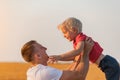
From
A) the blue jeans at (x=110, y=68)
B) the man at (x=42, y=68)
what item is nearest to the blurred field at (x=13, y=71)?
the blue jeans at (x=110, y=68)

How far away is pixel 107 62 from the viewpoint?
2.38 m

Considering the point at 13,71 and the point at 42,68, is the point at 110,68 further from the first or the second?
the point at 13,71

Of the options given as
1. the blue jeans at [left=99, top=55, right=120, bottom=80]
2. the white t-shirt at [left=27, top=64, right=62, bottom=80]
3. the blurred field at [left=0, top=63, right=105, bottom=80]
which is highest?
the white t-shirt at [left=27, top=64, right=62, bottom=80]

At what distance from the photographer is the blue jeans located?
7.61 ft

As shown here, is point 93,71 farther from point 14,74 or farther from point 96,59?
point 96,59

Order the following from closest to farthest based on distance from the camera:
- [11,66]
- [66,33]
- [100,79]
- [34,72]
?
[34,72] < [66,33] < [100,79] < [11,66]

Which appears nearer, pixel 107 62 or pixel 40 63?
pixel 40 63

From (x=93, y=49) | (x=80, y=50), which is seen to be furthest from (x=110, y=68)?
(x=80, y=50)

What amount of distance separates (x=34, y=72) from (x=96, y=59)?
476 mm

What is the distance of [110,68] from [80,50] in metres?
0.35

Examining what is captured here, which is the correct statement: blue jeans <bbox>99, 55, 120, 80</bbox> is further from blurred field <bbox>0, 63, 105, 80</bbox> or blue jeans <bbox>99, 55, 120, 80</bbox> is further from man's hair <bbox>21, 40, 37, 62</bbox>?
blurred field <bbox>0, 63, 105, 80</bbox>

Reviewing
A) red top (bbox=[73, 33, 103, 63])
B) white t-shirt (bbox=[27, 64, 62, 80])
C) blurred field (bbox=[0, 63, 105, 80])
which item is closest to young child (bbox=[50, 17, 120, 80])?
red top (bbox=[73, 33, 103, 63])

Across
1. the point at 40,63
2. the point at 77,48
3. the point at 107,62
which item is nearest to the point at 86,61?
the point at 77,48

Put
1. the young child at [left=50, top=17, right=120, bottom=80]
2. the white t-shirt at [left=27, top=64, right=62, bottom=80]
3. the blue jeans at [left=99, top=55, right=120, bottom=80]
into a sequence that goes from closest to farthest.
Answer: the white t-shirt at [left=27, top=64, right=62, bottom=80] → the young child at [left=50, top=17, right=120, bottom=80] → the blue jeans at [left=99, top=55, right=120, bottom=80]
